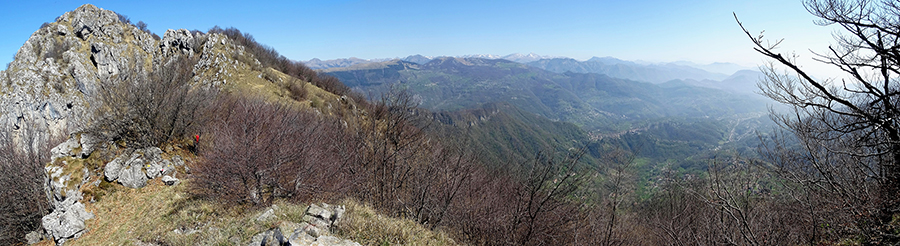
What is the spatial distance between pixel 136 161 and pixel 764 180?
2945 cm

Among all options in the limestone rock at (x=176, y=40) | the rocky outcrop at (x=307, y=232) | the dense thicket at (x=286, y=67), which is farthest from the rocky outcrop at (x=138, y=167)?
the limestone rock at (x=176, y=40)

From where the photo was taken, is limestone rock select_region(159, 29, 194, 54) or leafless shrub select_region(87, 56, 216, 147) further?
limestone rock select_region(159, 29, 194, 54)

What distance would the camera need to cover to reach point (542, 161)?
9727mm

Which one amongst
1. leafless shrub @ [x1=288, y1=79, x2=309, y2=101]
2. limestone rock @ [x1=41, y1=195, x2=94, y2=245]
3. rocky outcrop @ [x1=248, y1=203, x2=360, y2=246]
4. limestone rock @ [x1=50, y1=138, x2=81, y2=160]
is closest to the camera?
rocky outcrop @ [x1=248, y1=203, x2=360, y2=246]

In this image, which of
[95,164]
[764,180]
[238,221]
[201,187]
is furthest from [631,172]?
[95,164]

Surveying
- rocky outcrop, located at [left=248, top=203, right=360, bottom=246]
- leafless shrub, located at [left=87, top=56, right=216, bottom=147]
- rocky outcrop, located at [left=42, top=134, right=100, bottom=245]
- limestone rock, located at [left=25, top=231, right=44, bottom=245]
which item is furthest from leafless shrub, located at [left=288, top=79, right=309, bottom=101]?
rocky outcrop, located at [left=248, top=203, right=360, bottom=246]

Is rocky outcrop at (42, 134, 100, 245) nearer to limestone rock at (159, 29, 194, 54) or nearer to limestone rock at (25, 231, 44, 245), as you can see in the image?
limestone rock at (25, 231, 44, 245)

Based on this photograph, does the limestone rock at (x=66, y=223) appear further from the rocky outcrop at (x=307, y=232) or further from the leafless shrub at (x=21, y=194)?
the leafless shrub at (x=21, y=194)

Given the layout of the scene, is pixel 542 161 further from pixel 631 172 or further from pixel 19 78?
pixel 19 78

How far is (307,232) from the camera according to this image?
24.4ft

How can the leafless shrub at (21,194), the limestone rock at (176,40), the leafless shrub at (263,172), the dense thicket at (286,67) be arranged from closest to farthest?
the leafless shrub at (263,172)
the leafless shrub at (21,194)
the limestone rock at (176,40)
the dense thicket at (286,67)

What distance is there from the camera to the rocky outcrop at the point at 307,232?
7.15 meters

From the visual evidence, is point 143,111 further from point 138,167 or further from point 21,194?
point 21,194

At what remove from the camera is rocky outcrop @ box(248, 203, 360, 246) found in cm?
715
